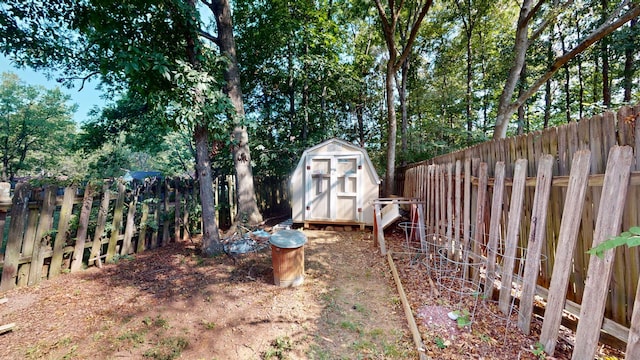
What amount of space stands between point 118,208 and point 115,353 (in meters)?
→ 2.98

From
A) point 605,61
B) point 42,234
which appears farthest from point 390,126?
point 605,61

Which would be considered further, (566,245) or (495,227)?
(495,227)

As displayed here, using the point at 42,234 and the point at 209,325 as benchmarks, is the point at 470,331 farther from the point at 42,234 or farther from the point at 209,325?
the point at 42,234

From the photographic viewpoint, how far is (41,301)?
291 cm

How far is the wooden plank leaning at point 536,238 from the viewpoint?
2.02 meters

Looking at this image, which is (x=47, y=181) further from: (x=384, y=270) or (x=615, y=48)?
(x=615, y=48)

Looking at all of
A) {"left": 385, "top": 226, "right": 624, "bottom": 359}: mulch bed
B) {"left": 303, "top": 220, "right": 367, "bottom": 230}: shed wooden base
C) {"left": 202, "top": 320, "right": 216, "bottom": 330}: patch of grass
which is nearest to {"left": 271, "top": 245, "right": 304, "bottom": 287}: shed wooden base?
{"left": 202, "top": 320, "right": 216, "bottom": 330}: patch of grass

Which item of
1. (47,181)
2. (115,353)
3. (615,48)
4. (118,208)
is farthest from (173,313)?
(615,48)

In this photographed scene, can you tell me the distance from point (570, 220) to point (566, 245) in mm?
192

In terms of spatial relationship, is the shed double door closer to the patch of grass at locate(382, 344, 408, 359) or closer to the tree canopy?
the tree canopy

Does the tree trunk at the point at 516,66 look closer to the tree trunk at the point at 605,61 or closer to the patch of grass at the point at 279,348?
the tree trunk at the point at 605,61

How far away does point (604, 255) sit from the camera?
155 cm

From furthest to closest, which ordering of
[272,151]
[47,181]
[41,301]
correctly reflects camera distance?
[272,151] < [47,181] < [41,301]

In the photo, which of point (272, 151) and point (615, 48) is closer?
point (615, 48)
